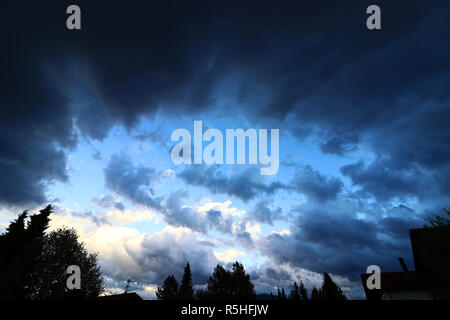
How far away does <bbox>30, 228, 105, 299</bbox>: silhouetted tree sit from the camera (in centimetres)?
3506

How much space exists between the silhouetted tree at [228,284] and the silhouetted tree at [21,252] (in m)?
39.9

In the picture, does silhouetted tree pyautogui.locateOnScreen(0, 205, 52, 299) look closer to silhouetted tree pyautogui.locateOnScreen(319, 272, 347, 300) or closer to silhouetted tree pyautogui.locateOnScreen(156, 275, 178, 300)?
silhouetted tree pyautogui.locateOnScreen(156, 275, 178, 300)

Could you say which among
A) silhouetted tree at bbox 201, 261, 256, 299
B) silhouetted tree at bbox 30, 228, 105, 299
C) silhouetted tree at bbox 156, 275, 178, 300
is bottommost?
silhouetted tree at bbox 156, 275, 178, 300

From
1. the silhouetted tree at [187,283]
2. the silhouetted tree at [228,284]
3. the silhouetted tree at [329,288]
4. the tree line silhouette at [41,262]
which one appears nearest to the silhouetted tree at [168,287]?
the silhouetted tree at [187,283]

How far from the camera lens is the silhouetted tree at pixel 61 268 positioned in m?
35.1

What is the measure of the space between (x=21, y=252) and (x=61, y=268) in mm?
6950

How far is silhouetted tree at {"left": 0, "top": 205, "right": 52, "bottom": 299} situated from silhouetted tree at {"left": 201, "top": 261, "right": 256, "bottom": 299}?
39.9 meters

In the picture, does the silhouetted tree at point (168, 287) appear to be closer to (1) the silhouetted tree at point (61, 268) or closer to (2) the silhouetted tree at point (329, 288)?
(1) the silhouetted tree at point (61, 268)

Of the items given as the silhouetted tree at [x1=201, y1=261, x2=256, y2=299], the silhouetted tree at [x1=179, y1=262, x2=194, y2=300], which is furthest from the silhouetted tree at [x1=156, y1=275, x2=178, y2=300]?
the silhouetted tree at [x1=201, y1=261, x2=256, y2=299]
